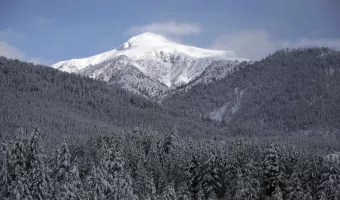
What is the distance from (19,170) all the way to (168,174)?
50.5 m

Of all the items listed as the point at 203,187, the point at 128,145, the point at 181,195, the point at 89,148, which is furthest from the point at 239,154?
the point at 89,148

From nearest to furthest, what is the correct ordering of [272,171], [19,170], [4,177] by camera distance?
[19,170] < [4,177] < [272,171]

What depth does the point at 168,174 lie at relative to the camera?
98.6 meters

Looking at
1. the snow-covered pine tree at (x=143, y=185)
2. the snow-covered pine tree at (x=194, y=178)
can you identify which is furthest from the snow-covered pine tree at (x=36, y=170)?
the snow-covered pine tree at (x=194, y=178)

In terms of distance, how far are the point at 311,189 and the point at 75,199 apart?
39.0 metres

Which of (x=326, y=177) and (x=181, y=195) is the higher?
(x=326, y=177)

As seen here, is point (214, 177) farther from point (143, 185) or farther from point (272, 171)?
point (143, 185)

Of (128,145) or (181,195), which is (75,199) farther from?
(128,145)

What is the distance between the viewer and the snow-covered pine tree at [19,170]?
50.6 meters

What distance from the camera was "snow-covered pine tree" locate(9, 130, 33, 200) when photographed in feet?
166

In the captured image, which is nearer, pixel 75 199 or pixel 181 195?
pixel 75 199

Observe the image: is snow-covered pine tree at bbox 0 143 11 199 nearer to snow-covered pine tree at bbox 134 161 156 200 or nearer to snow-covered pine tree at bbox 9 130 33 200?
snow-covered pine tree at bbox 9 130 33 200

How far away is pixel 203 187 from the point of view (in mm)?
80125

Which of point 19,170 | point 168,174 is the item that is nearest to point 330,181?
point 168,174
